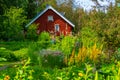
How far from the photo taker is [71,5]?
79688 millimetres

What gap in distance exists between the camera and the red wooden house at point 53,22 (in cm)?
5534

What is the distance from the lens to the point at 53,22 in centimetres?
5719

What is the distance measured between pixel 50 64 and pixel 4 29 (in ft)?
93.4

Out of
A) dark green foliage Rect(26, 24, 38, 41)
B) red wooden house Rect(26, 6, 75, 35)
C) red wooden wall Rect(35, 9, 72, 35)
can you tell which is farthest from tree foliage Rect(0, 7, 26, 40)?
red wooden wall Rect(35, 9, 72, 35)

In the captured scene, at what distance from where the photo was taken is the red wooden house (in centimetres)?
5534

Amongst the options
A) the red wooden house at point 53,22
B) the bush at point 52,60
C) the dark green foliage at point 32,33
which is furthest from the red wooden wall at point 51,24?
the bush at point 52,60

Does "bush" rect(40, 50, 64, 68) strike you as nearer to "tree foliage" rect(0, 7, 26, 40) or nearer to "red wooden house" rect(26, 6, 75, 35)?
"tree foliage" rect(0, 7, 26, 40)

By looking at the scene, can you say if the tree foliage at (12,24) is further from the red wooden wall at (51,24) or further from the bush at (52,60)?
the bush at (52,60)

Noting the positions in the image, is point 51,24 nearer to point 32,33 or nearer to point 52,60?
point 32,33

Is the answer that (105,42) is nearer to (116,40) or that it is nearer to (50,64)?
(116,40)

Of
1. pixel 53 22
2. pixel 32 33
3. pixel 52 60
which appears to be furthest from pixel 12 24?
pixel 52 60

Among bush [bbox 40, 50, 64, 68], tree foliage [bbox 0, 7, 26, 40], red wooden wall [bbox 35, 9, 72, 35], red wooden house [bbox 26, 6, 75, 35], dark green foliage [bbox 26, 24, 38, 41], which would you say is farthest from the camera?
red wooden wall [bbox 35, 9, 72, 35]

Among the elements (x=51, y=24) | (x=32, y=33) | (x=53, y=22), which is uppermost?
(x=53, y=22)

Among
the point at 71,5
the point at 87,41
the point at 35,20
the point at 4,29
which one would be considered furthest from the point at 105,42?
the point at 71,5
